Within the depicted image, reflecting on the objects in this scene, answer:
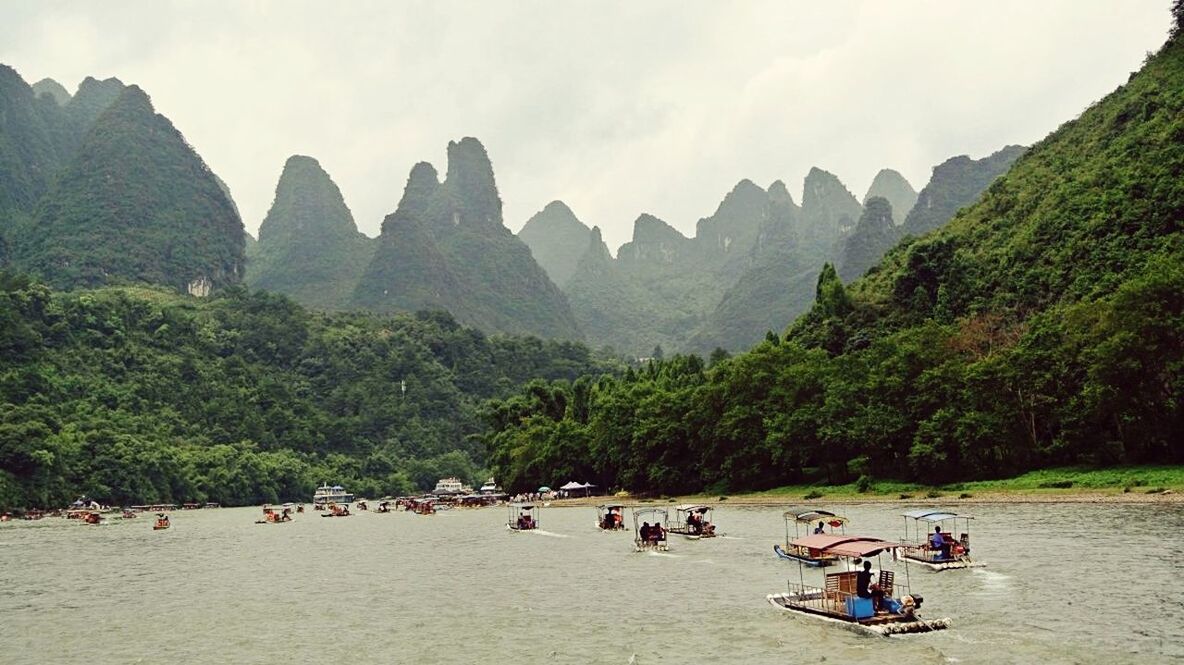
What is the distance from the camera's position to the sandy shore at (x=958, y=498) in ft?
155

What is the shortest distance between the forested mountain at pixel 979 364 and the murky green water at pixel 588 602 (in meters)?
9.74

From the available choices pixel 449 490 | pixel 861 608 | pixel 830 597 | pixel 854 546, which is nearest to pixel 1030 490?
pixel 854 546

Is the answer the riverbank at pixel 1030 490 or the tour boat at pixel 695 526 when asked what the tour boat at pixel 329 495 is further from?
the tour boat at pixel 695 526

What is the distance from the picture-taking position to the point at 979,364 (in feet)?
200

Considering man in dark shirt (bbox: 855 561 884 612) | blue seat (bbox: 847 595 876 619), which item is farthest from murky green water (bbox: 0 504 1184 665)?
man in dark shirt (bbox: 855 561 884 612)

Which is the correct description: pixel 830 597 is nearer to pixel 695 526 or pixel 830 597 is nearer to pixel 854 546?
pixel 854 546

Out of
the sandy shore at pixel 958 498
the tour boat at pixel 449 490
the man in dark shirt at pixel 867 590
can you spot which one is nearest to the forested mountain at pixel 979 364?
the sandy shore at pixel 958 498

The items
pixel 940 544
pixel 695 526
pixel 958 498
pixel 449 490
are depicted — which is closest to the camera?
pixel 940 544

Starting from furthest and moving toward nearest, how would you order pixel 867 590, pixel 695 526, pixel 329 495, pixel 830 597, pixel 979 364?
1. pixel 329 495
2. pixel 979 364
3. pixel 695 526
4. pixel 830 597
5. pixel 867 590

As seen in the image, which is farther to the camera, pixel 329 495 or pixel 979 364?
pixel 329 495

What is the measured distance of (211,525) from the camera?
275ft

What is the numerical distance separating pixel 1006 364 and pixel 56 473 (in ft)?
298

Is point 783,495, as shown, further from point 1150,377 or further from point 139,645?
point 139,645

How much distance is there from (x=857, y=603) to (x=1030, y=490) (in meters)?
35.8
